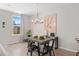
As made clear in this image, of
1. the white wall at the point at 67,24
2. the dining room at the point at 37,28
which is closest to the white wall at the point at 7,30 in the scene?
the dining room at the point at 37,28

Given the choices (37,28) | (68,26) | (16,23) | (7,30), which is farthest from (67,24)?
(7,30)

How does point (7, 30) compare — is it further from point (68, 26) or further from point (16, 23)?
point (68, 26)

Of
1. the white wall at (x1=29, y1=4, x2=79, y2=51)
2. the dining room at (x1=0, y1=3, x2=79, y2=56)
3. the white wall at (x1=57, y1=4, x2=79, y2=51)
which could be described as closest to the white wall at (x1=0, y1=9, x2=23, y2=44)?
the dining room at (x1=0, y1=3, x2=79, y2=56)

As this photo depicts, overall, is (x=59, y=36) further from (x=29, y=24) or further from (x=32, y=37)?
(x=29, y=24)

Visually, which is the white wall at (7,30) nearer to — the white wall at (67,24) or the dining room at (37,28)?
the dining room at (37,28)

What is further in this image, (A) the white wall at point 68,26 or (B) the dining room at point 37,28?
(A) the white wall at point 68,26

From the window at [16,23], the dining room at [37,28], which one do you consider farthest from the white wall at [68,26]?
the window at [16,23]

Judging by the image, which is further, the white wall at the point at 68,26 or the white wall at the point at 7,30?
the white wall at the point at 68,26

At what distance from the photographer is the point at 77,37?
1.47 meters

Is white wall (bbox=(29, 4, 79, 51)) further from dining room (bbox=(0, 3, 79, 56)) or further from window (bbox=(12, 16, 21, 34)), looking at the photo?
window (bbox=(12, 16, 21, 34))

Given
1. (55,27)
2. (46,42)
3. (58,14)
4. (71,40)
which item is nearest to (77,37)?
(71,40)

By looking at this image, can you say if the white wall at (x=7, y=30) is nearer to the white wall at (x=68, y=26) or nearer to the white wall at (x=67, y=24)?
the white wall at (x=67, y=24)

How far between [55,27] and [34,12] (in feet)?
1.66

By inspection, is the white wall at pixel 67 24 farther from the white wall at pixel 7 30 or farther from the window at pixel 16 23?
the white wall at pixel 7 30
